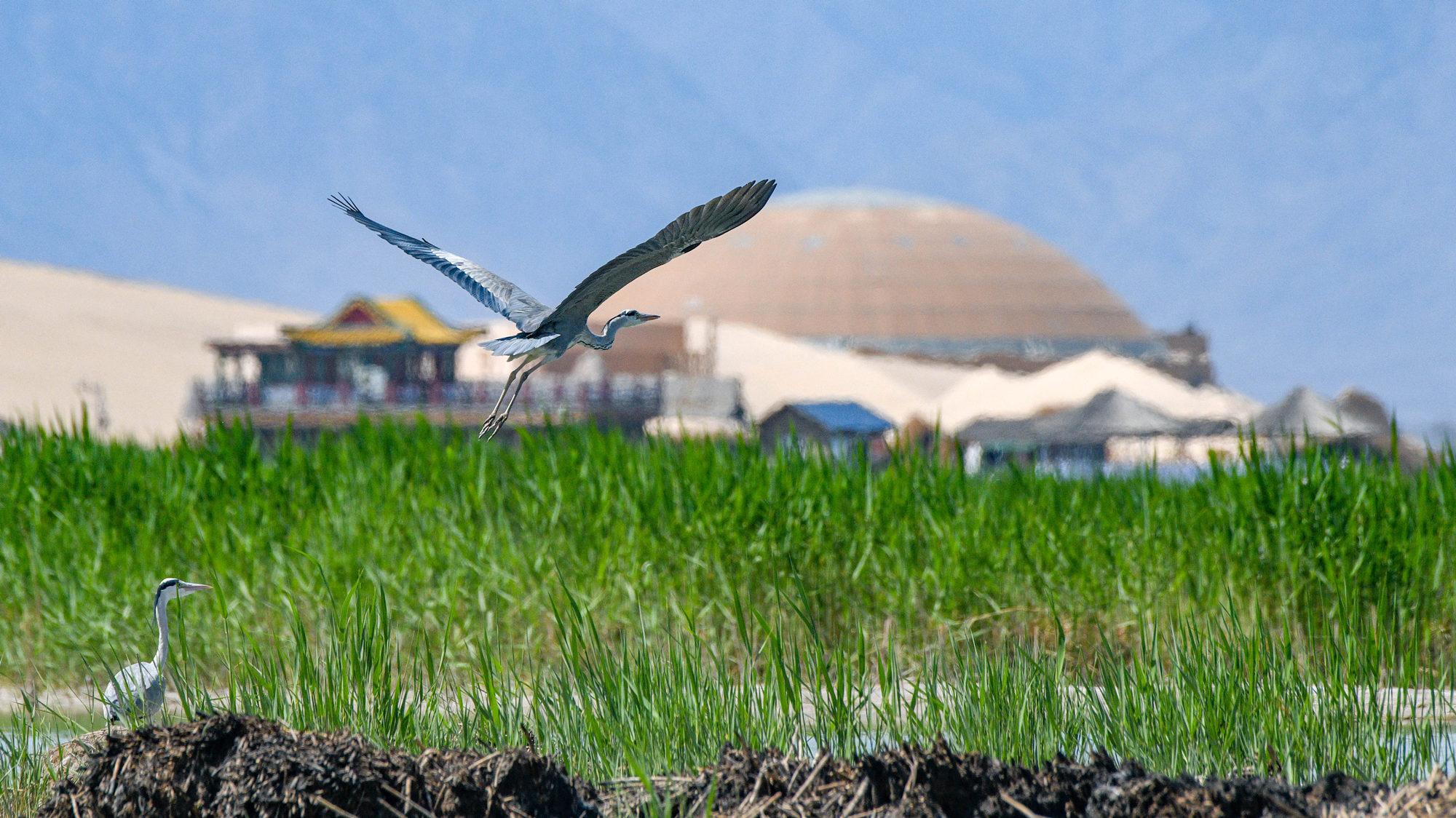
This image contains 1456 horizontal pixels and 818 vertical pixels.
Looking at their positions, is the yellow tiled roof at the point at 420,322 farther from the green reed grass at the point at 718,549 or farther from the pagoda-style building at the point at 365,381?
the green reed grass at the point at 718,549

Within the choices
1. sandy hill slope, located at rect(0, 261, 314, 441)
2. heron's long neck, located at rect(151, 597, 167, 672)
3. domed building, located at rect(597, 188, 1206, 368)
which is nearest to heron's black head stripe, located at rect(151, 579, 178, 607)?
heron's long neck, located at rect(151, 597, 167, 672)

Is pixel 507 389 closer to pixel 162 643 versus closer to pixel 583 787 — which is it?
pixel 583 787

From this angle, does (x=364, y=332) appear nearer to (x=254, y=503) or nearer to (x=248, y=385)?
(x=248, y=385)

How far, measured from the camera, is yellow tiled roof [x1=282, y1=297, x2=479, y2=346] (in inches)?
1586

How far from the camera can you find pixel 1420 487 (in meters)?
9.94

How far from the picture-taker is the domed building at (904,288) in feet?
358

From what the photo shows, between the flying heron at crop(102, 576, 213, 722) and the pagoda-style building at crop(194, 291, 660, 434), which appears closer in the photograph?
the flying heron at crop(102, 576, 213, 722)

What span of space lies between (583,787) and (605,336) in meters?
1.56

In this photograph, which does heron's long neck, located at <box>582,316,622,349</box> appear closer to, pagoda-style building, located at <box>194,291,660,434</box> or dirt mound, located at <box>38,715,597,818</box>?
dirt mound, located at <box>38,715,597,818</box>

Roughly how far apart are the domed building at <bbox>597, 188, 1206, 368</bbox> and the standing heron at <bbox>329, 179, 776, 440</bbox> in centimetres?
9631

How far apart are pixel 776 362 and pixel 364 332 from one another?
42.7 metres

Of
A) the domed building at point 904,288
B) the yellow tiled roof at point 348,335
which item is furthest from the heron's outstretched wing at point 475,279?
the domed building at point 904,288

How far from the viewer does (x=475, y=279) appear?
409 cm

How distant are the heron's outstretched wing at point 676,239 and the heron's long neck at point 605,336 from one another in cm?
13
